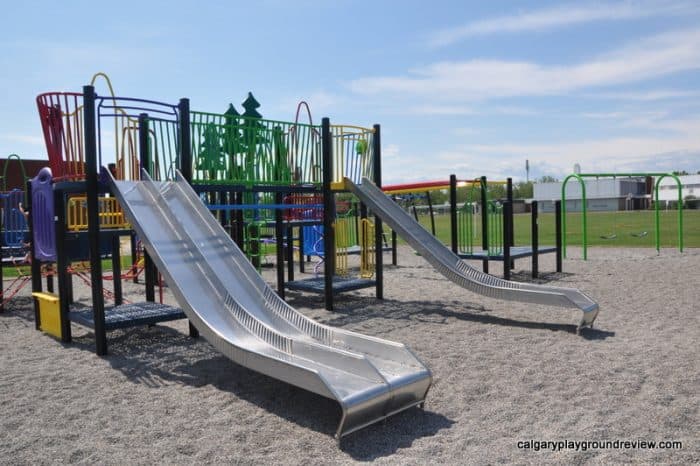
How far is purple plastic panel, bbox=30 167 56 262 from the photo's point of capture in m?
7.08

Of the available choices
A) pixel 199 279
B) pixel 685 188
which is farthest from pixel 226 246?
pixel 685 188

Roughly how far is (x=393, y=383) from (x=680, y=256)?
46.0ft

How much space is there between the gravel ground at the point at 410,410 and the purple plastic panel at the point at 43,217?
1.17 meters

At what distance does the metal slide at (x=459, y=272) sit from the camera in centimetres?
751

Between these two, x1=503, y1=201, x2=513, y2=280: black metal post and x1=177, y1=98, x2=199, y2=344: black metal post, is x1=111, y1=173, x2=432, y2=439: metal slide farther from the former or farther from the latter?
x1=503, y1=201, x2=513, y2=280: black metal post

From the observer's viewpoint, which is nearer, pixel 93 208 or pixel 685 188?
pixel 93 208

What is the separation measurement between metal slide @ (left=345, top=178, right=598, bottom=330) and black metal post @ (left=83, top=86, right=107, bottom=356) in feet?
14.3

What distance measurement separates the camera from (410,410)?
4.55 metres

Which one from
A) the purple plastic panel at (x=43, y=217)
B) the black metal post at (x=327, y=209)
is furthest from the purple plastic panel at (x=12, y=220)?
the black metal post at (x=327, y=209)

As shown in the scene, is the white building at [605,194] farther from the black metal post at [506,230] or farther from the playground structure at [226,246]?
the playground structure at [226,246]

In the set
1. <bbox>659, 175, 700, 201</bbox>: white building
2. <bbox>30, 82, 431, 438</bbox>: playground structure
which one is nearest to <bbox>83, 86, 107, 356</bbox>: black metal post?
<bbox>30, 82, 431, 438</bbox>: playground structure

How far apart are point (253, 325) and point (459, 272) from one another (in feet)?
13.3

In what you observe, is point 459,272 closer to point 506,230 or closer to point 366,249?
point 366,249

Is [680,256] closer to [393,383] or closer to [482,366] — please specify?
[482,366]
